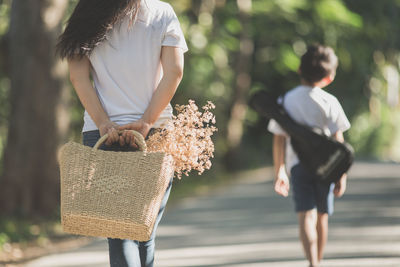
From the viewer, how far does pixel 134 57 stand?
3314 mm

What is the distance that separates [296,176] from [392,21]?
14.1 m

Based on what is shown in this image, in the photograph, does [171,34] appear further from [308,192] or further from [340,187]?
[340,187]

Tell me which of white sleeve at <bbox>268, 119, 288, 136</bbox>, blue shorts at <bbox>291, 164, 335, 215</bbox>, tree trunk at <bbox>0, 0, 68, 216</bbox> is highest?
white sleeve at <bbox>268, 119, 288, 136</bbox>

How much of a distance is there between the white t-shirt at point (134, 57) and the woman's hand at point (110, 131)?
84 mm

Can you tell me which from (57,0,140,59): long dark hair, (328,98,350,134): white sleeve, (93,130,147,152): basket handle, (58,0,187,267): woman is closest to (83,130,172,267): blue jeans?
(58,0,187,267): woman

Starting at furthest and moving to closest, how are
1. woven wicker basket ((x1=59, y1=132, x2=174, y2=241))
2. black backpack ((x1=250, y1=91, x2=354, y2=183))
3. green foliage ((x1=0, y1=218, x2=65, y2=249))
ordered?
1. green foliage ((x1=0, y1=218, x2=65, y2=249))
2. black backpack ((x1=250, y1=91, x2=354, y2=183))
3. woven wicker basket ((x1=59, y1=132, x2=174, y2=241))

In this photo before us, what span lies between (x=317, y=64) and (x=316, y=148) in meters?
0.63

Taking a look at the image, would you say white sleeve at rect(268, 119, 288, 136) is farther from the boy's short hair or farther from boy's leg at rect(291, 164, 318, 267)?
the boy's short hair

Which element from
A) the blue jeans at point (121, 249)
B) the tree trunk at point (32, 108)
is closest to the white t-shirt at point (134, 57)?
the blue jeans at point (121, 249)

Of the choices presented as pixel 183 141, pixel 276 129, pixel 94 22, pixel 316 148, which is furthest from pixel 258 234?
pixel 94 22

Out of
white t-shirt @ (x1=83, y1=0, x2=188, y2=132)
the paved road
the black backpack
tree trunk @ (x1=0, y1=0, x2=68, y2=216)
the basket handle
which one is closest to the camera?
the basket handle

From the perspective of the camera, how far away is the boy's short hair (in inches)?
200

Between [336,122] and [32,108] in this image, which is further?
[32,108]

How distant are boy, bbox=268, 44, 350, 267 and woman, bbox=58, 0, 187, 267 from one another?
6.20 feet
